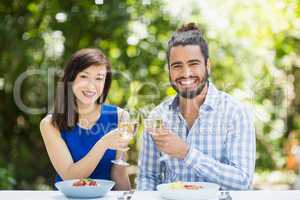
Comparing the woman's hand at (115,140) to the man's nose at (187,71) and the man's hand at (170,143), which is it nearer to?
the man's hand at (170,143)

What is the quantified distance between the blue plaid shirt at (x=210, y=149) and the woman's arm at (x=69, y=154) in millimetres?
193

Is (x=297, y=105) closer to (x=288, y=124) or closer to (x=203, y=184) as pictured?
(x=288, y=124)

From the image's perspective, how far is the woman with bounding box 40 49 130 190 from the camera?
2270 millimetres

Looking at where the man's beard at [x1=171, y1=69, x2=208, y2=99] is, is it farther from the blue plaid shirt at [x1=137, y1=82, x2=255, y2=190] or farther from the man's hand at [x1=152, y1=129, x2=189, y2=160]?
the man's hand at [x1=152, y1=129, x2=189, y2=160]

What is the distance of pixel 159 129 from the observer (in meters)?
2.01

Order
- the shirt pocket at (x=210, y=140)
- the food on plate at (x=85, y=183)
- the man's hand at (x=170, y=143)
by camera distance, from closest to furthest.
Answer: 1. the food on plate at (x=85, y=183)
2. the man's hand at (x=170, y=143)
3. the shirt pocket at (x=210, y=140)

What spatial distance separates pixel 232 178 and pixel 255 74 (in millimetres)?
2126

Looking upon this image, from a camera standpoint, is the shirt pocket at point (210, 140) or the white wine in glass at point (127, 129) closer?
the white wine in glass at point (127, 129)

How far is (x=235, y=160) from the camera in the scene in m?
2.15

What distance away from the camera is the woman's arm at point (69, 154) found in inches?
82.0

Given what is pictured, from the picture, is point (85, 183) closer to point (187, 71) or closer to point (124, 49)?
point (187, 71)

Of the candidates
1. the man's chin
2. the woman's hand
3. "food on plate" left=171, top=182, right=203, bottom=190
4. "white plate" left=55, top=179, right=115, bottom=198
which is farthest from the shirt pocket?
"white plate" left=55, top=179, right=115, bottom=198

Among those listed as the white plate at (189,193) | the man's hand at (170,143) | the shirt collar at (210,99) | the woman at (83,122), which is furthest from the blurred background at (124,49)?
the white plate at (189,193)

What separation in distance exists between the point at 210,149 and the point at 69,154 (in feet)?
1.98
